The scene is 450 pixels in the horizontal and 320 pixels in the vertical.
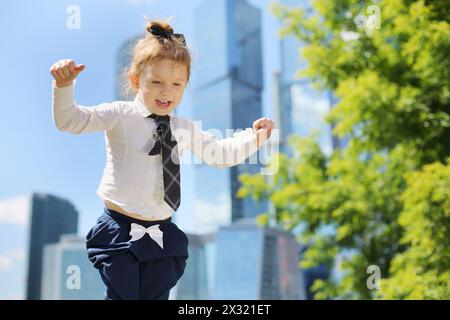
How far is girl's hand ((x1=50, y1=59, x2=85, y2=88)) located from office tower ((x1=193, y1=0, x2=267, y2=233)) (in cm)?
7607

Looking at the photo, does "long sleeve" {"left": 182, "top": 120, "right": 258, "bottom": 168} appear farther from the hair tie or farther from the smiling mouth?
the hair tie

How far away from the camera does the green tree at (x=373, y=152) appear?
5.86m

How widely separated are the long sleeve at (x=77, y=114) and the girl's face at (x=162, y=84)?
4.4 inches

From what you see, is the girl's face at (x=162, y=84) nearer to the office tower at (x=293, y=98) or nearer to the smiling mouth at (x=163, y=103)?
the smiling mouth at (x=163, y=103)

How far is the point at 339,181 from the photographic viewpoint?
326 inches

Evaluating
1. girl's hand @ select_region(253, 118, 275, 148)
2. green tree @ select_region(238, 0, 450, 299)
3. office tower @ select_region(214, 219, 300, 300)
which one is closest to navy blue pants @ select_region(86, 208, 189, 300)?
girl's hand @ select_region(253, 118, 275, 148)

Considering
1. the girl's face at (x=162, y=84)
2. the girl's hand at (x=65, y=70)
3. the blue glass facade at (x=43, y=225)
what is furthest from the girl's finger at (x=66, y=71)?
the blue glass facade at (x=43, y=225)

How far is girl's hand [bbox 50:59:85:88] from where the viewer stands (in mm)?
1562

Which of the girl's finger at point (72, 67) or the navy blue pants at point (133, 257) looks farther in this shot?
the navy blue pants at point (133, 257)

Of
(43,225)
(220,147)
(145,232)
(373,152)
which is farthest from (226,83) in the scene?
(145,232)

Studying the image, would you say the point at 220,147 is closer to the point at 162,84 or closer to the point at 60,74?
the point at 162,84

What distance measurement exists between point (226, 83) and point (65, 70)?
84629 millimetres
